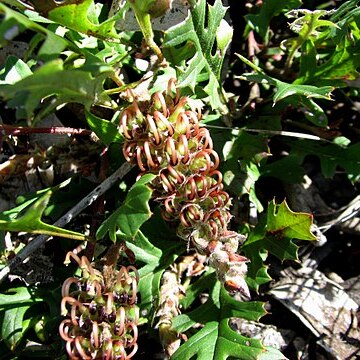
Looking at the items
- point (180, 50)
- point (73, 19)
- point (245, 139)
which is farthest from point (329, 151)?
point (73, 19)

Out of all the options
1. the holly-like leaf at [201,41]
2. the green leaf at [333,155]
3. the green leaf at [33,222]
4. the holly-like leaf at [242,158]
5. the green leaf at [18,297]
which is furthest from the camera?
the green leaf at [333,155]

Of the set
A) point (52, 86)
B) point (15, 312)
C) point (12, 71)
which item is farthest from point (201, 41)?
point (15, 312)

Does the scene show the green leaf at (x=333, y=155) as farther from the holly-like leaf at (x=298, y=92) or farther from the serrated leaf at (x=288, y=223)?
the serrated leaf at (x=288, y=223)

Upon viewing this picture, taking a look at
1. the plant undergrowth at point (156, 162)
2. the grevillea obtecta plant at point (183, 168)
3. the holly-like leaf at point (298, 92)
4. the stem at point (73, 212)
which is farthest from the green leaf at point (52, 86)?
the holly-like leaf at point (298, 92)

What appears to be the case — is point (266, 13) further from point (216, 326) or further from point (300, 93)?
point (216, 326)

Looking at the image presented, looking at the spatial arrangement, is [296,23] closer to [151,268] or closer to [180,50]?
[180,50]
